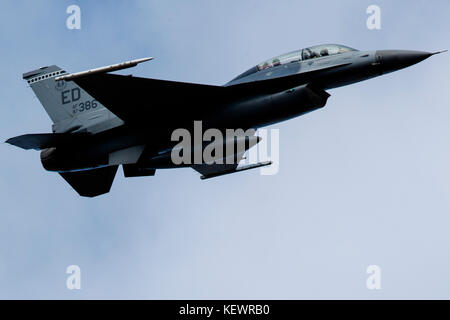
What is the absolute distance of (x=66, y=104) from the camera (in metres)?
22.6

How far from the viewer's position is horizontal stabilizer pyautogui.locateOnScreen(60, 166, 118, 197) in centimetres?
2252

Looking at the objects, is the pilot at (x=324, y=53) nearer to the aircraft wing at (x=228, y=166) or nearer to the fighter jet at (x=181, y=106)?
the fighter jet at (x=181, y=106)

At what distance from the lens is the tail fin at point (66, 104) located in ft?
69.1

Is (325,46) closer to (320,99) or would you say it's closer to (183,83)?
(320,99)

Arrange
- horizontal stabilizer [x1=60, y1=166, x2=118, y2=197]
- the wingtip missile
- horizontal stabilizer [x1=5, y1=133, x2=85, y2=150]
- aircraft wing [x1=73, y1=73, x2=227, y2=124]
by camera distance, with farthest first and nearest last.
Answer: horizontal stabilizer [x1=60, y1=166, x2=118, y2=197], horizontal stabilizer [x1=5, y1=133, x2=85, y2=150], aircraft wing [x1=73, y1=73, x2=227, y2=124], the wingtip missile

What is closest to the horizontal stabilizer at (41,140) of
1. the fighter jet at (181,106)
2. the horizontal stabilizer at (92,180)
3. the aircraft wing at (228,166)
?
the fighter jet at (181,106)

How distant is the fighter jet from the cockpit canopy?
0.03 metres

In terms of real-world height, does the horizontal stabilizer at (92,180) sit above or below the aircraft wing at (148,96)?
below

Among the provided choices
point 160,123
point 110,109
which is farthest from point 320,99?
point 110,109

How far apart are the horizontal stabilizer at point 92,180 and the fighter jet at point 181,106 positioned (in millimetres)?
612

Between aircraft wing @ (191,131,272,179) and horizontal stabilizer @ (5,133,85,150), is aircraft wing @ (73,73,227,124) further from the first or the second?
aircraft wing @ (191,131,272,179)

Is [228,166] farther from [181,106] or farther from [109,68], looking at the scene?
[109,68]

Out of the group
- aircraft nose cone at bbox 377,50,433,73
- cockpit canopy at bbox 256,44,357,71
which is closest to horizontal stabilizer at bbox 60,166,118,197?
cockpit canopy at bbox 256,44,357,71

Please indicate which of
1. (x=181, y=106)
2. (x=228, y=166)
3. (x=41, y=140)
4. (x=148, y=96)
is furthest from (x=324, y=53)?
(x=41, y=140)
